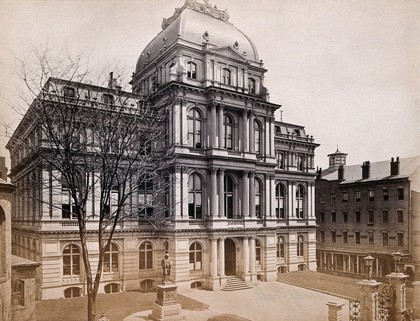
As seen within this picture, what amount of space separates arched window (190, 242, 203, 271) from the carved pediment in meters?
14.9

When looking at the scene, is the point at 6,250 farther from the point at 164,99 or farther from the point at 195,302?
the point at 164,99

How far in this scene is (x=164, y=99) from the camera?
28.2m

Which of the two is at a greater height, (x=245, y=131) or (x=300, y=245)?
(x=245, y=131)

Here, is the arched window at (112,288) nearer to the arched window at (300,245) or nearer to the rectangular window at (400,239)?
A: the arched window at (300,245)

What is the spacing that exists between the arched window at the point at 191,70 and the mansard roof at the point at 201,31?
1586 mm

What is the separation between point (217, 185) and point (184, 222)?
385 centimetres

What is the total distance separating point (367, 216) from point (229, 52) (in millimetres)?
25686

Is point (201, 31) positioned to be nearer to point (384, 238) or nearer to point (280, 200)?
point (280, 200)

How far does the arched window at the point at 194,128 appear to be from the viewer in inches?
1107

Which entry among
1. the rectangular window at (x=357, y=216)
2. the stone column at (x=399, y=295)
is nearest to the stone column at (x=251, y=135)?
the stone column at (x=399, y=295)

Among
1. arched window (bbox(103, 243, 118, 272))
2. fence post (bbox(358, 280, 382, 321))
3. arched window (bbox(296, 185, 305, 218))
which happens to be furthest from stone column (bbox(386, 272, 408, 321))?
arched window (bbox(296, 185, 305, 218))

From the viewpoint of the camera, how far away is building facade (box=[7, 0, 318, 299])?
81.7 feet

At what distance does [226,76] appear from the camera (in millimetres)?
29969

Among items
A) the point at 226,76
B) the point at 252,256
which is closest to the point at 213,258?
the point at 252,256
